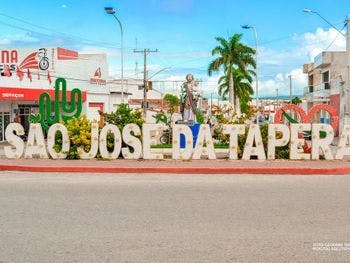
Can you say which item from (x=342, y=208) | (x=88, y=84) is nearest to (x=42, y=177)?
(x=342, y=208)

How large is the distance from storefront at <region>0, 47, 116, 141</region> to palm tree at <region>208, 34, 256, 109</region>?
1266 cm

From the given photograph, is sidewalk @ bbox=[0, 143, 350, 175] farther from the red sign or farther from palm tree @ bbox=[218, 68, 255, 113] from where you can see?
palm tree @ bbox=[218, 68, 255, 113]

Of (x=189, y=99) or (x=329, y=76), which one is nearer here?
(x=189, y=99)

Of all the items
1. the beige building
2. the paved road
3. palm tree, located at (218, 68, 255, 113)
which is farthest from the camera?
palm tree, located at (218, 68, 255, 113)

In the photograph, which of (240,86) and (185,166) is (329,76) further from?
(185,166)

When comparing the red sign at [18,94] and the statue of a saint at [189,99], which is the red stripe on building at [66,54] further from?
the statue of a saint at [189,99]

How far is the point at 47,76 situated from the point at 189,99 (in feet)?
87.3

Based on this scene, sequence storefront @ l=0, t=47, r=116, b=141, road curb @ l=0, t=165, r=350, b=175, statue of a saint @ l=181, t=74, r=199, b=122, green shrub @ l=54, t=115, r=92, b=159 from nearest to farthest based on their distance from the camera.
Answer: road curb @ l=0, t=165, r=350, b=175
green shrub @ l=54, t=115, r=92, b=159
statue of a saint @ l=181, t=74, r=199, b=122
storefront @ l=0, t=47, r=116, b=141

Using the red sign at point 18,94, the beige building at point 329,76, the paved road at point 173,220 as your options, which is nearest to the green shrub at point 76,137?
the paved road at point 173,220

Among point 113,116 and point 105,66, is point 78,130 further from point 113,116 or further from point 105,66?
point 105,66

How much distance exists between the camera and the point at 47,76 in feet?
145

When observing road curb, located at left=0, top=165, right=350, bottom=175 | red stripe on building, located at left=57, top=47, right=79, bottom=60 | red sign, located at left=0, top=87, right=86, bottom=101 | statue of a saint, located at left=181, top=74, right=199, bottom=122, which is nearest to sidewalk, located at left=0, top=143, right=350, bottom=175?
road curb, located at left=0, top=165, right=350, bottom=175

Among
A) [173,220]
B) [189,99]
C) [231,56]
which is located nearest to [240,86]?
[231,56]

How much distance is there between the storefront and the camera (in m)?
38.2
